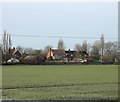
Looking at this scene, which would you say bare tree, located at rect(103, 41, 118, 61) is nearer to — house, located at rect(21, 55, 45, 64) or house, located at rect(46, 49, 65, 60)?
house, located at rect(46, 49, 65, 60)

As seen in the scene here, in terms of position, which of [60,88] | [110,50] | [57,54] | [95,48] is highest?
[95,48]

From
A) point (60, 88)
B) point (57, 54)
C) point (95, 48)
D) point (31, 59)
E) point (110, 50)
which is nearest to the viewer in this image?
point (60, 88)

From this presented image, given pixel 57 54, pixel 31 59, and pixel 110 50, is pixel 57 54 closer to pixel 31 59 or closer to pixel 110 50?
pixel 110 50

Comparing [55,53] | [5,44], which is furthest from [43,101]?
[55,53]

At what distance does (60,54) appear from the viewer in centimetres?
10938

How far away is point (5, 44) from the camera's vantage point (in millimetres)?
78438

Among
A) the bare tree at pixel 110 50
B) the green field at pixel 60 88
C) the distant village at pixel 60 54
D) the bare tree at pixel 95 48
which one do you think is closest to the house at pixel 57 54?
the distant village at pixel 60 54

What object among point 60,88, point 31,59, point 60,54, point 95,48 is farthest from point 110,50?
point 60,88

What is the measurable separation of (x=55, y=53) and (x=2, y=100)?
3953 inches

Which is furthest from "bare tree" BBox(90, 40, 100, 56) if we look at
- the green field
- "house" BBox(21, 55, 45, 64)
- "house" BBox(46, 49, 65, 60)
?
the green field

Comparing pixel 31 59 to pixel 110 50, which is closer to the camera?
A: pixel 31 59

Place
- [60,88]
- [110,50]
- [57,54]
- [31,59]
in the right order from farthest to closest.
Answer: [57,54] < [110,50] < [31,59] < [60,88]

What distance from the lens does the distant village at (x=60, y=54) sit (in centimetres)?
7556

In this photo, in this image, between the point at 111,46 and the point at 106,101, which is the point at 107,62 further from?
the point at 106,101
